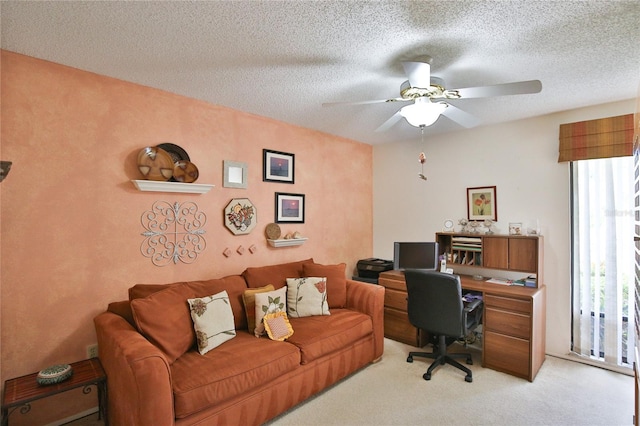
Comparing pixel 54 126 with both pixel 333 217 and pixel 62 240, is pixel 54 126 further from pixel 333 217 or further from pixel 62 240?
pixel 333 217

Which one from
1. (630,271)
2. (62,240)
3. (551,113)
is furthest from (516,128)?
(62,240)

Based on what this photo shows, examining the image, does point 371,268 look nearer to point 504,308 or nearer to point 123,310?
point 504,308

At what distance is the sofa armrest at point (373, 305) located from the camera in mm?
3096

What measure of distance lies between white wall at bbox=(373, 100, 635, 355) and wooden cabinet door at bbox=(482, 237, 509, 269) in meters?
0.28

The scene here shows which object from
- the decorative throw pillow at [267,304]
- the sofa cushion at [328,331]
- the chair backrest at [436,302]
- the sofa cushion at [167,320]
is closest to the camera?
the sofa cushion at [167,320]

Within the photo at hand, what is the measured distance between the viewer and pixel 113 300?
2.41m

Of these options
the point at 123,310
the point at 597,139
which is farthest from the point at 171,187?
the point at 597,139

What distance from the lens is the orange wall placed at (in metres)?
2.05

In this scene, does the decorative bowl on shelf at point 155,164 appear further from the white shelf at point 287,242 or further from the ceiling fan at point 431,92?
the ceiling fan at point 431,92

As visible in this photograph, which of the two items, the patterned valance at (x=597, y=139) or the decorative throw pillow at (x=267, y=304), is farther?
the patterned valance at (x=597, y=139)

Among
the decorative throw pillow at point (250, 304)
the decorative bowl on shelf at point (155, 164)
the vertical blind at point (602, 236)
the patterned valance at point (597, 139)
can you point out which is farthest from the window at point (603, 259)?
the decorative bowl on shelf at point (155, 164)

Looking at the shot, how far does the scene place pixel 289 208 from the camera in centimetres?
367

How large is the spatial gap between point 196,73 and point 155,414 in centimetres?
221

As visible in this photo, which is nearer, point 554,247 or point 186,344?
point 186,344
